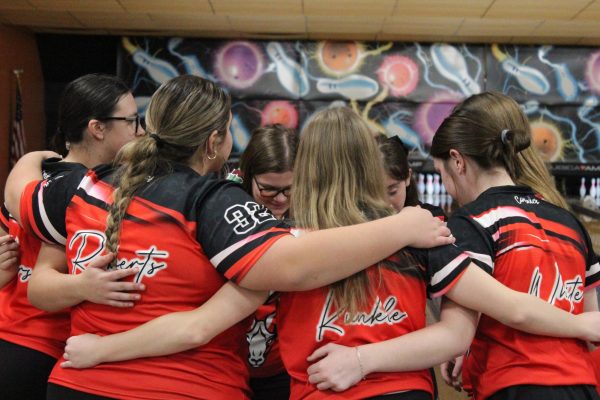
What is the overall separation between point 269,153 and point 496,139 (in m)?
0.70

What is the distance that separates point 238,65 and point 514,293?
434 centimetres

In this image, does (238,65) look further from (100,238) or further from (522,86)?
(100,238)

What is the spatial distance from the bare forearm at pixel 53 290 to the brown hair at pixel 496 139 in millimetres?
909

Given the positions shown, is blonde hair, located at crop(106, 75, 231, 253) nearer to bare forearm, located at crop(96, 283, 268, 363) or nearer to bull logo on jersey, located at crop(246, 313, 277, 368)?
bare forearm, located at crop(96, 283, 268, 363)

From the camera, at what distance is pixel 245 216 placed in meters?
1.07

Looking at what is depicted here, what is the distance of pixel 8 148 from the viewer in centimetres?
508

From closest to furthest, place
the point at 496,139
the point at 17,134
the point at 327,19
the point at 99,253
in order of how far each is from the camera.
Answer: the point at 99,253 < the point at 496,139 < the point at 327,19 < the point at 17,134

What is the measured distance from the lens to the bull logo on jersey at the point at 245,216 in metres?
1.05

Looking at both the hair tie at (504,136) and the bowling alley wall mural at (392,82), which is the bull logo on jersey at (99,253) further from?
the bowling alley wall mural at (392,82)

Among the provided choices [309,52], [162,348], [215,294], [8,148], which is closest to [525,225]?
[215,294]

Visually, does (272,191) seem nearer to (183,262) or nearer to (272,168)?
(272,168)

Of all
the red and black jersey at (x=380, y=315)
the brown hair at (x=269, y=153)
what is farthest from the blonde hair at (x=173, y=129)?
the brown hair at (x=269, y=153)

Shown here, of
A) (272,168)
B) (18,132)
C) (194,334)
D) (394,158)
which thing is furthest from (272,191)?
(18,132)

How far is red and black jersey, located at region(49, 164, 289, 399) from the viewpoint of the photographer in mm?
1051
